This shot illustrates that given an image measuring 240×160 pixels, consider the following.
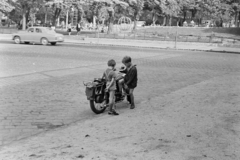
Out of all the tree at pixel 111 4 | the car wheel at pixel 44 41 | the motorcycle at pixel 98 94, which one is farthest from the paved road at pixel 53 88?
the tree at pixel 111 4

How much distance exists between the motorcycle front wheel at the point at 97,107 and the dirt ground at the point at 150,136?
0.55 feet

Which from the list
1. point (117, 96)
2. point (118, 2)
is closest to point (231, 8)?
point (118, 2)

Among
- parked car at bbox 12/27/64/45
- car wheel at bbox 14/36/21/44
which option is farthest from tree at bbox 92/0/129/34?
Answer: car wheel at bbox 14/36/21/44

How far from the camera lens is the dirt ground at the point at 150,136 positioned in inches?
190

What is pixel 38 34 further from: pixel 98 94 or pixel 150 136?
pixel 150 136

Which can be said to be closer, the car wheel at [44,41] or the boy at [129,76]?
the boy at [129,76]

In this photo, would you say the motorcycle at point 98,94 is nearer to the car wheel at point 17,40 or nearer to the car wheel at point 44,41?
the car wheel at point 44,41

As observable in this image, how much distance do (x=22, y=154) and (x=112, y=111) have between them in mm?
2779

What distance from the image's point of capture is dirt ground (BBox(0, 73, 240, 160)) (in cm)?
482

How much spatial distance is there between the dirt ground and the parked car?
19367 millimetres

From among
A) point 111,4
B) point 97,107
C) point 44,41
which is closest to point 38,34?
point 44,41

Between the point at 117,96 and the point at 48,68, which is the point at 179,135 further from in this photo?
the point at 48,68

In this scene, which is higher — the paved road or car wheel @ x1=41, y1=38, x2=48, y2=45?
car wheel @ x1=41, y1=38, x2=48, y2=45

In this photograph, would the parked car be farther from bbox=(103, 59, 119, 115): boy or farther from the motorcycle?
bbox=(103, 59, 119, 115): boy
